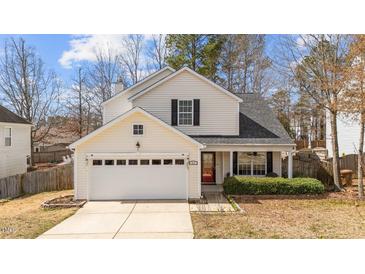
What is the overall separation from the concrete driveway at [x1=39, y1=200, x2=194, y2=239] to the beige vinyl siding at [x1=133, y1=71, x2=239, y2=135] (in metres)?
4.76

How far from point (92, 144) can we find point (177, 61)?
13.2 metres

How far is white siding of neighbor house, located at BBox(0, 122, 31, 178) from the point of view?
716 inches

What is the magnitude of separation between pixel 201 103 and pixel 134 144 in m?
4.35

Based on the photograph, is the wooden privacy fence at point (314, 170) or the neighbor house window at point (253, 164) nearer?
the neighbor house window at point (253, 164)

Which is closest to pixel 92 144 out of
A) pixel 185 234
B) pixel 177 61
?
pixel 185 234

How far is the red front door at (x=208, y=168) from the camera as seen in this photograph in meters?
15.4

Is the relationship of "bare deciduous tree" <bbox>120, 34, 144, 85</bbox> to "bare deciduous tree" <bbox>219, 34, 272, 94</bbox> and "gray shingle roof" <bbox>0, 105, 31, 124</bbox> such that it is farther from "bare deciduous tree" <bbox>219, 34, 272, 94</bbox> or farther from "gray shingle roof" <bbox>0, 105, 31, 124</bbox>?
"gray shingle roof" <bbox>0, 105, 31, 124</bbox>

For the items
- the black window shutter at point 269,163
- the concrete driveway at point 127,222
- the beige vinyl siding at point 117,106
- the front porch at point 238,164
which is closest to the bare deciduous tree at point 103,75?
the beige vinyl siding at point 117,106

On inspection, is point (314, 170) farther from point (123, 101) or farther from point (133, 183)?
point (123, 101)

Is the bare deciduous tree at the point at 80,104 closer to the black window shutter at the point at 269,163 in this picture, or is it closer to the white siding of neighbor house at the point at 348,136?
the black window shutter at the point at 269,163

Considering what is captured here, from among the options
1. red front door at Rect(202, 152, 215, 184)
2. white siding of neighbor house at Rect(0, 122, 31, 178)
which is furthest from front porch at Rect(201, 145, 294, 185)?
white siding of neighbor house at Rect(0, 122, 31, 178)

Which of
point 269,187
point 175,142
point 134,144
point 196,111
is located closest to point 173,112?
point 196,111

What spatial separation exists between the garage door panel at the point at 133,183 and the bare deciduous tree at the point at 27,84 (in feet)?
38.6
